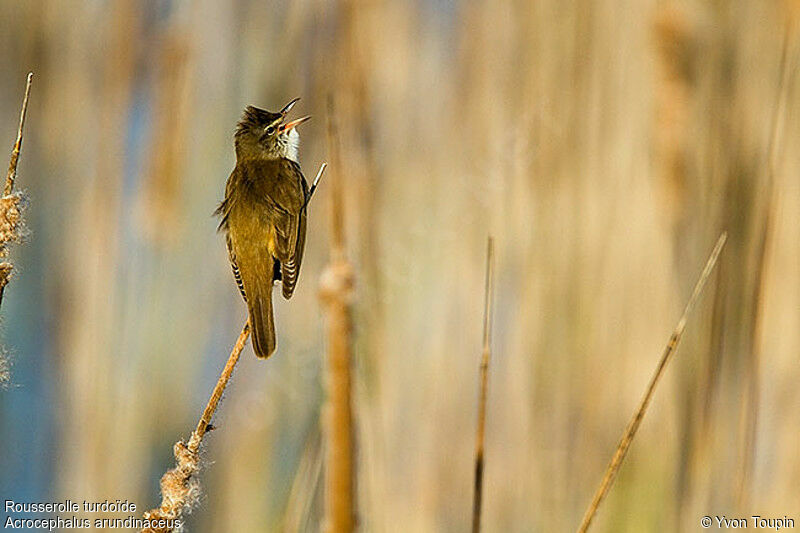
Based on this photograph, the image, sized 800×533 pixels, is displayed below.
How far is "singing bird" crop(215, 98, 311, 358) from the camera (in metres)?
1.75

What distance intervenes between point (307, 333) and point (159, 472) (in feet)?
1.48

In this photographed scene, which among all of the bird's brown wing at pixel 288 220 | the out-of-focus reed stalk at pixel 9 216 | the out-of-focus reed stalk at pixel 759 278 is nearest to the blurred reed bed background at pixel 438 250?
the out-of-focus reed stalk at pixel 759 278

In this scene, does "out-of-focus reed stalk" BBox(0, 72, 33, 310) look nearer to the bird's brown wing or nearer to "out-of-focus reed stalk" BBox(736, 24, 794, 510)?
the bird's brown wing

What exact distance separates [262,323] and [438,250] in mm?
478

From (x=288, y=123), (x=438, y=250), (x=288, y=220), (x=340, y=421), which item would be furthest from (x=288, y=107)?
(x=340, y=421)

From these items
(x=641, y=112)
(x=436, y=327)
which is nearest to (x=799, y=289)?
(x=641, y=112)

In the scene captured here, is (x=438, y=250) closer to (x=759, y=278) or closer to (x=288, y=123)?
(x=288, y=123)

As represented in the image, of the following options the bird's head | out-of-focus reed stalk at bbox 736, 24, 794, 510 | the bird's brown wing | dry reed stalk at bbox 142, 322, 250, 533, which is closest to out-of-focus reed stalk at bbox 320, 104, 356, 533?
dry reed stalk at bbox 142, 322, 250, 533

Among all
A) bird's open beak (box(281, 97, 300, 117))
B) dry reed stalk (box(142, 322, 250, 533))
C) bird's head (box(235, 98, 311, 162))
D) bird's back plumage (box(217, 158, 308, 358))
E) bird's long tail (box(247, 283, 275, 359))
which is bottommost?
dry reed stalk (box(142, 322, 250, 533))

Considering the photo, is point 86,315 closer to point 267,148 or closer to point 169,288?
point 169,288

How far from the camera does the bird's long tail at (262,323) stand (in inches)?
66.6

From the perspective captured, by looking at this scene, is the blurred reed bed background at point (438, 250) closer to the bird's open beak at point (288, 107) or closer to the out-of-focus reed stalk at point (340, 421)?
the bird's open beak at point (288, 107)

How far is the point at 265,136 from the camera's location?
78.7 inches

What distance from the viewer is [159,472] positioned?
2098 millimetres
